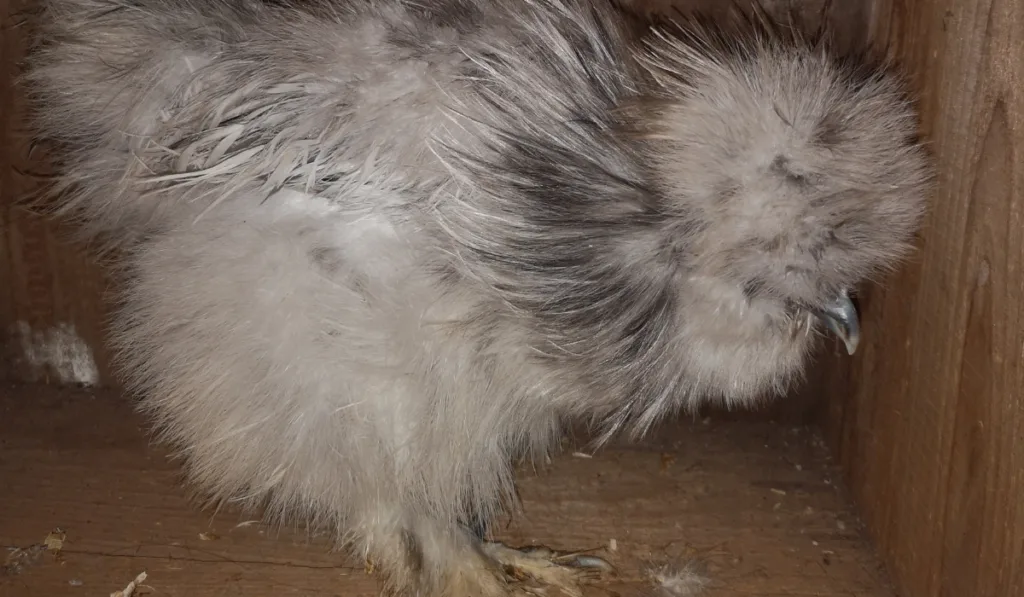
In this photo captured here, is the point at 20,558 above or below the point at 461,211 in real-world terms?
below

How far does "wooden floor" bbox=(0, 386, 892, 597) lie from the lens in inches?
50.5

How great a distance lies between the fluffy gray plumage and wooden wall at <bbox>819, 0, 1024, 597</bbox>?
0.07 m

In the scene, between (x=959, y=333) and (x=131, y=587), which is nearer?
(x=959, y=333)

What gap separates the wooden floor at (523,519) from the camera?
1282 mm

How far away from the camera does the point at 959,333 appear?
1.05 m

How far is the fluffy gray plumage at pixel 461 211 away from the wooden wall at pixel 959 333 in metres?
0.07

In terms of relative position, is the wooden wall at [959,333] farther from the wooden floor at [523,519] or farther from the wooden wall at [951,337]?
the wooden floor at [523,519]

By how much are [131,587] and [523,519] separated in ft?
1.98

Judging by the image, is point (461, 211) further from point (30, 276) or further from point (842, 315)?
point (30, 276)

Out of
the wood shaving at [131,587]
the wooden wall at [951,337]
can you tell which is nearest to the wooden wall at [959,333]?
the wooden wall at [951,337]

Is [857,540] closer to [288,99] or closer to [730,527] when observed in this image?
[730,527]

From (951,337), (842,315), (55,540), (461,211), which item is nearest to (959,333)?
(951,337)

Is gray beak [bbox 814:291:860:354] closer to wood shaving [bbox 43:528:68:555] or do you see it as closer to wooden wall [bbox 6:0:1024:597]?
wooden wall [bbox 6:0:1024:597]

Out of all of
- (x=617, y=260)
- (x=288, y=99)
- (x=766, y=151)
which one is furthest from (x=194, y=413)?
(x=766, y=151)
